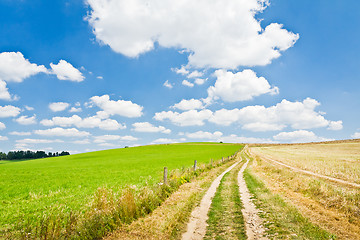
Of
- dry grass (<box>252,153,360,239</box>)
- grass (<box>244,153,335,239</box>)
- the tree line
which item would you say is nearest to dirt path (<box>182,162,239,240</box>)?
grass (<box>244,153,335,239</box>)

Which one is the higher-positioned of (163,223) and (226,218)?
(163,223)

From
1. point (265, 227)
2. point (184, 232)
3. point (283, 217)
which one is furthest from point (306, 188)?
point (184, 232)

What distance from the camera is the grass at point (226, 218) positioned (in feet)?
24.9

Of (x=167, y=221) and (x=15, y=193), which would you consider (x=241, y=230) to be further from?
(x=15, y=193)

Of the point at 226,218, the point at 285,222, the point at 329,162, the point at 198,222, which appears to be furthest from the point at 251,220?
the point at 329,162

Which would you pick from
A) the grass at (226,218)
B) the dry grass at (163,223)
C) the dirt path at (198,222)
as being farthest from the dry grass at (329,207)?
the dry grass at (163,223)

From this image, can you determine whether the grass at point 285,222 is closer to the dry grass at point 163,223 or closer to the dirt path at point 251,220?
the dirt path at point 251,220

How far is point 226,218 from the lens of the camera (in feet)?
30.3

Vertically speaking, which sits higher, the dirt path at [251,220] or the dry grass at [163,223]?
the dry grass at [163,223]

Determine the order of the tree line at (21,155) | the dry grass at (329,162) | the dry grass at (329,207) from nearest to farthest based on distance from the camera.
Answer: the dry grass at (329,207) → the dry grass at (329,162) → the tree line at (21,155)

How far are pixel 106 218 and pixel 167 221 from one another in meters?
2.44

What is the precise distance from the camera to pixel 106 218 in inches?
318

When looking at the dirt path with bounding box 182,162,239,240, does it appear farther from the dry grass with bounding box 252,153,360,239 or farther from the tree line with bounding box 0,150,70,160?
the tree line with bounding box 0,150,70,160

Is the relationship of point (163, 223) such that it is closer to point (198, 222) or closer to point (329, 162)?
point (198, 222)
